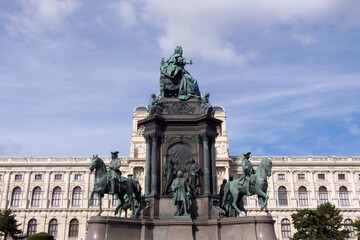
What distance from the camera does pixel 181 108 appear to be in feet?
56.2

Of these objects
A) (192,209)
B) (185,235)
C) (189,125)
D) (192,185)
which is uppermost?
(189,125)

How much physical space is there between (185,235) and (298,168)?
194ft

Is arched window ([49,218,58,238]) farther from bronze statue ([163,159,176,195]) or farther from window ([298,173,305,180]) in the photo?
bronze statue ([163,159,176,195])

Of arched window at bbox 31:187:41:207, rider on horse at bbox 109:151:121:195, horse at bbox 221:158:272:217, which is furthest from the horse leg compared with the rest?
arched window at bbox 31:187:41:207

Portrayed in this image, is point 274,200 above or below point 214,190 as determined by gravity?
above

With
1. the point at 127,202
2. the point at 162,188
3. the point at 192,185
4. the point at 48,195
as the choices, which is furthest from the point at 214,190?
the point at 48,195

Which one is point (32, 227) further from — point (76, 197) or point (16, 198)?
point (76, 197)

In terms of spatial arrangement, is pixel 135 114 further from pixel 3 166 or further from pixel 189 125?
pixel 189 125

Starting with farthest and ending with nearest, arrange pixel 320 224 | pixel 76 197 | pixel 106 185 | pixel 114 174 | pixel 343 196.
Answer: pixel 76 197, pixel 343 196, pixel 320 224, pixel 114 174, pixel 106 185

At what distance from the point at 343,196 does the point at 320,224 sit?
25.9 meters

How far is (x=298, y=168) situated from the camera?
6919cm

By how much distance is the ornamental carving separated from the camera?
17.0 meters

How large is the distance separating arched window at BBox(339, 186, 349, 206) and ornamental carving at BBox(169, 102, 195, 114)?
196 feet

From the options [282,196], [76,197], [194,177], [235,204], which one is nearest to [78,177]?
[76,197]
